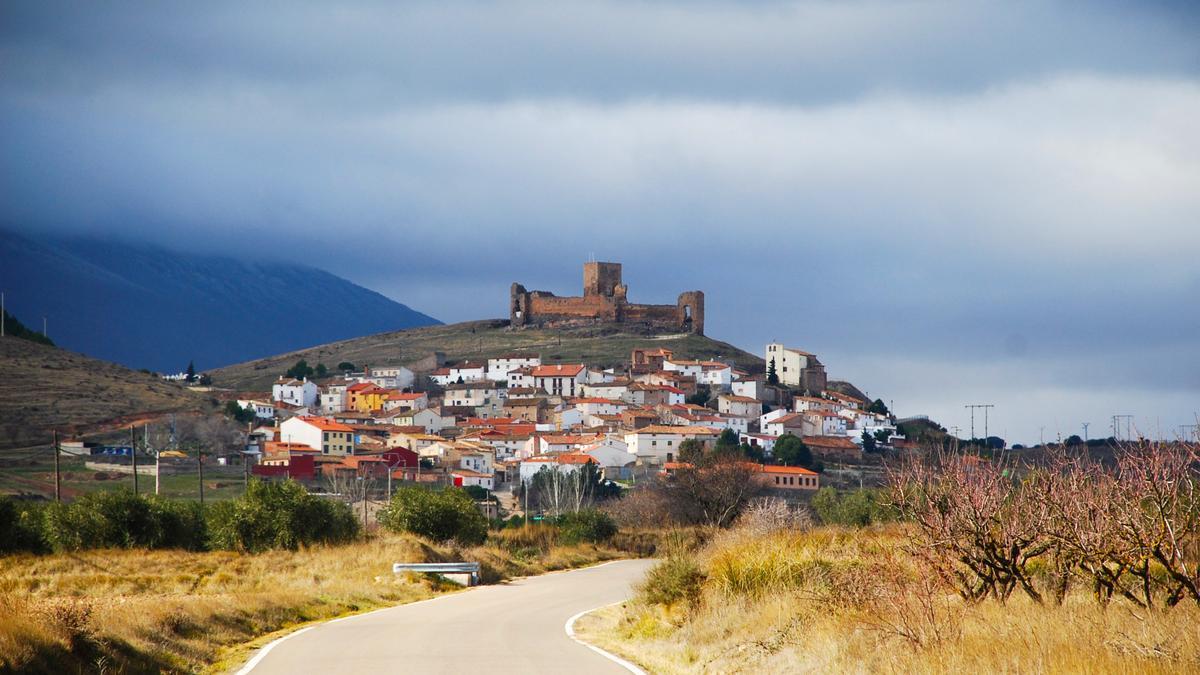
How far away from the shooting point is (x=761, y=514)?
27672 millimetres

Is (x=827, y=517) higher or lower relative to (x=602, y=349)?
lower

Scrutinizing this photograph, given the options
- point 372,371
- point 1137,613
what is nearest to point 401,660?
point 1137,613

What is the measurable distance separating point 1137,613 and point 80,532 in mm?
29085

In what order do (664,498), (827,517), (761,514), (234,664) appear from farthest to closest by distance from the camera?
(664,498), (827,517), (761,514), (234,664)

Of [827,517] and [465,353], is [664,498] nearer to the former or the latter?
[827,517]

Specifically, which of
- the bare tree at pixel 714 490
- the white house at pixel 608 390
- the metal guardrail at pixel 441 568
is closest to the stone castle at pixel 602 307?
the white house at pixel 608 390

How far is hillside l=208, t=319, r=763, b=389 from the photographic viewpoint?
160 metres

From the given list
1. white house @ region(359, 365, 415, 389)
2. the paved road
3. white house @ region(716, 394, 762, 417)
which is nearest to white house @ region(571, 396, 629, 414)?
white house @ region(716, 394, 762, 417)

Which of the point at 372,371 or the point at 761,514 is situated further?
the point at 372,371

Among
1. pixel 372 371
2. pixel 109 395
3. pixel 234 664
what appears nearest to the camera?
pixel 234 664

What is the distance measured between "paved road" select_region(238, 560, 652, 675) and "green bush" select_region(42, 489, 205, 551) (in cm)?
1345

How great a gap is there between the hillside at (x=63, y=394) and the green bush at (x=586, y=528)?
161 ft

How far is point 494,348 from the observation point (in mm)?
167750

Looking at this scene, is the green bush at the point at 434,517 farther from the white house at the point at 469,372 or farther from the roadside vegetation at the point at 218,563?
the white house at the point at 469,372
